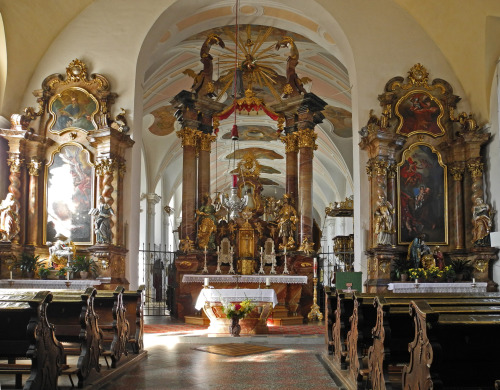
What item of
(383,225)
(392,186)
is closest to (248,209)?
(392,186)

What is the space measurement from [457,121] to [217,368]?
8.61 meters

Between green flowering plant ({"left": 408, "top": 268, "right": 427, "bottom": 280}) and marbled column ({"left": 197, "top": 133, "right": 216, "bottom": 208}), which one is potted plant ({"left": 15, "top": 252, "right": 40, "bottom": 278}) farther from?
green flowering plant ({"left": 408, "top": 268, "right": 427, "bottom": 280})

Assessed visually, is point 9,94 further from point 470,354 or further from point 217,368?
point 470,354

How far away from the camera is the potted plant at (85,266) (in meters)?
13.0

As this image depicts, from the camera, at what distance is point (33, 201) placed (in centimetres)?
1360

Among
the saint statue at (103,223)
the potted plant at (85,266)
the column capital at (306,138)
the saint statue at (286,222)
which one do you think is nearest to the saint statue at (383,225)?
the saint statue at (286,222)

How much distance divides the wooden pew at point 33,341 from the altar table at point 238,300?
249 inches

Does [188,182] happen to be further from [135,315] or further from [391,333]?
[391,333]

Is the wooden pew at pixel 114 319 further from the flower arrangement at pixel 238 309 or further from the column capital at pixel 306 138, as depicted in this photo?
the column capital at pixel 306 138

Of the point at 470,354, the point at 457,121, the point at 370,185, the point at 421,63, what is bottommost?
the point at 470,354

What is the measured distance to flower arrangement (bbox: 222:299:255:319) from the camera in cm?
1202

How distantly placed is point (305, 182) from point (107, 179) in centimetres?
561

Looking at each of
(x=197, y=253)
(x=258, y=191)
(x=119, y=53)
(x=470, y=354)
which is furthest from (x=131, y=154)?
(x=470, y=354)

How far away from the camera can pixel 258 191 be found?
59.7 feet
